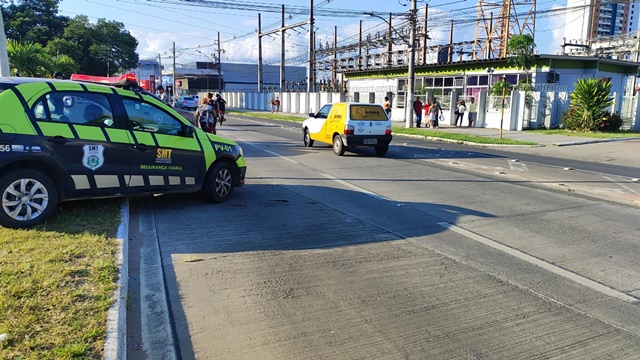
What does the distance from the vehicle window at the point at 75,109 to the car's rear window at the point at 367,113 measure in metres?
9.37

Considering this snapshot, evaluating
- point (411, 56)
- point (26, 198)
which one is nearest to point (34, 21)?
point (411, 56)

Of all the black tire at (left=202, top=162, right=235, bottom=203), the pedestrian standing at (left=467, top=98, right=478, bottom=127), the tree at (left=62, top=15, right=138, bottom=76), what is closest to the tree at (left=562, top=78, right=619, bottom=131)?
the pedestrian standing at (left=467, top=98, right=478, bottom=127)

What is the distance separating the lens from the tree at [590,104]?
77.0ft

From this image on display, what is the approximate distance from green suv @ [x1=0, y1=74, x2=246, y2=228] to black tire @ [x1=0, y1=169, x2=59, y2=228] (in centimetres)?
1

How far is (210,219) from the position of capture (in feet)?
24.2

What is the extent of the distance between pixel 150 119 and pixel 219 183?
1.58 m

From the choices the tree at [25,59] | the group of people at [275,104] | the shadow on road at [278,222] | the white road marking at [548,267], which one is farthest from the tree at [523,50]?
the group of people at [275,104]

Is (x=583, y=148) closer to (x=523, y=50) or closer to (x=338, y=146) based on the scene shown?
(x=523, y=50)

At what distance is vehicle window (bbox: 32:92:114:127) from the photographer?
254 inches

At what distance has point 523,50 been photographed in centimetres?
2652

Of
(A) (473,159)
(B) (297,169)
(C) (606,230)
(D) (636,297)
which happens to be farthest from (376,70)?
(D) (636,297)

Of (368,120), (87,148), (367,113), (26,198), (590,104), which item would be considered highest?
(590,104)

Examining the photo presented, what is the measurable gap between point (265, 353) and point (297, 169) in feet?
30.2

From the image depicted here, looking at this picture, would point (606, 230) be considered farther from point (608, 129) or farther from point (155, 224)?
point (608, 129)
